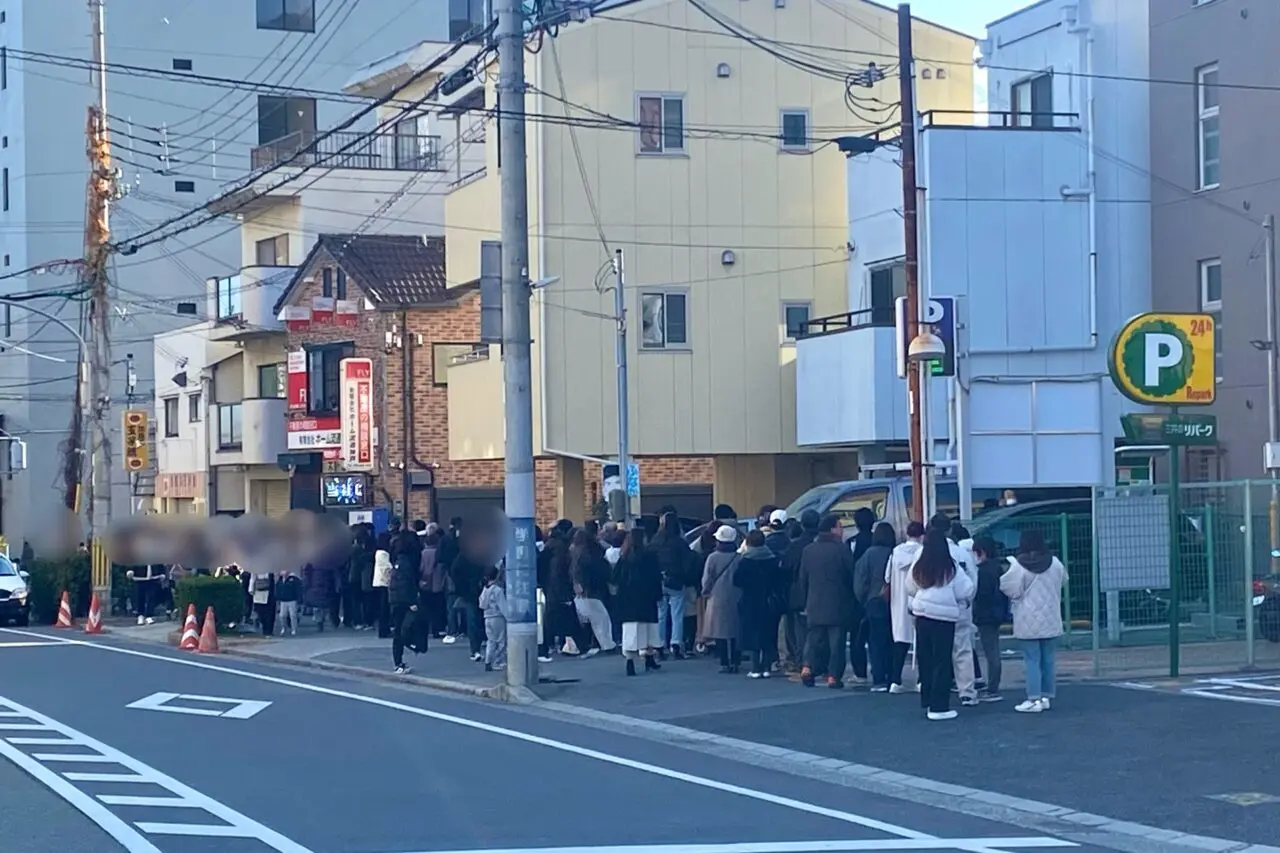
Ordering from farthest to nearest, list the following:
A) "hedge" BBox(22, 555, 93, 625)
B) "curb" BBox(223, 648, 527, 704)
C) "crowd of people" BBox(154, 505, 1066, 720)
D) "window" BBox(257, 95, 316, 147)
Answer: "window" BBox(257, 95, 316, 147) → "hedge" BBox(22, 555, 93, 625) → "curb" BBox(223, 648, 527, 704) → "crowd of people" BBox(154, 505, 1066, 720)

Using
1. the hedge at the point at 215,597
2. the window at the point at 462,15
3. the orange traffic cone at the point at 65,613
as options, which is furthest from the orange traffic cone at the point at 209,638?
the window at the point at 462,15

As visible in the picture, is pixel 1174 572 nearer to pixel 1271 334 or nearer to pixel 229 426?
pixel 1271 334

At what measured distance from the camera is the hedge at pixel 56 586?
116ft

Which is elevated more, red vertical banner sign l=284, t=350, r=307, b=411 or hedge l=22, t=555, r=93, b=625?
red vertical banner sign l=284, t=350, r=307, b=411

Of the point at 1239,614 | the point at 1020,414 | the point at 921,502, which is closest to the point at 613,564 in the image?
the point at 921,502

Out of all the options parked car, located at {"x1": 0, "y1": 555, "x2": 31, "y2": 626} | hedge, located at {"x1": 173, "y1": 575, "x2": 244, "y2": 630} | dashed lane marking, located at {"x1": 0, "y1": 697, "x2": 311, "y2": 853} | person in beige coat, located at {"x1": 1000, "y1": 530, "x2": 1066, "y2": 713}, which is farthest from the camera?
parked car, located at {"x1": 0, "y1": 555, "x2": 31, "y2": 626}

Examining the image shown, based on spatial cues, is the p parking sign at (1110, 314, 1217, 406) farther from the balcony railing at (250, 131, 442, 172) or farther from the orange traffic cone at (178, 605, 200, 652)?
the balcony railing at (250, 131, 442, 172)

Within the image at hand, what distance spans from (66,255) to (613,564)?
4220 centimetres

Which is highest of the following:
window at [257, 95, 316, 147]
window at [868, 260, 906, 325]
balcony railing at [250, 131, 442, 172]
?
window at [257, 95, 316, 147]

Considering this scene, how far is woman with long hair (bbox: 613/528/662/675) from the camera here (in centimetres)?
1962

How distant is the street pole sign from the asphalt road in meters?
5.85

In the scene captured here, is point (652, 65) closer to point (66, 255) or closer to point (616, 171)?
point (616, 171)

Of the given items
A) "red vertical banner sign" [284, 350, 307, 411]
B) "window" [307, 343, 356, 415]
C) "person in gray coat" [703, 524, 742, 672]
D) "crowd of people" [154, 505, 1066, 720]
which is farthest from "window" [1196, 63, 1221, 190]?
"red vertical banner sign" [284, 350, 307, 411]

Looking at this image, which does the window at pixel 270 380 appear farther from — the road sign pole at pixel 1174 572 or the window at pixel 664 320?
the road sign pole at pixel 1174 572
